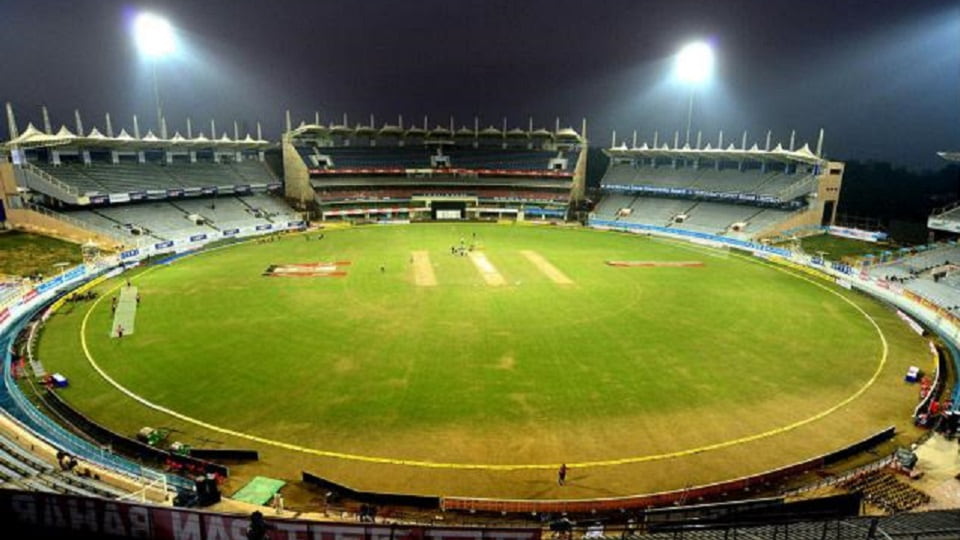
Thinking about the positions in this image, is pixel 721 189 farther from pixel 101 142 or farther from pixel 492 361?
pixel 101 142

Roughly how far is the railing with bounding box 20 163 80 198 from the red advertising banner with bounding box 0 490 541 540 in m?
66.5

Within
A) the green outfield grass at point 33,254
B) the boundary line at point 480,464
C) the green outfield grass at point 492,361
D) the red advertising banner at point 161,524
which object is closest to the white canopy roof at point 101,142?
the green outfield grass at point 33,254

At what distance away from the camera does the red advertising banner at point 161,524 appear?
47.3 ft

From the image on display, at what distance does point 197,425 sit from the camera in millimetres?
25109

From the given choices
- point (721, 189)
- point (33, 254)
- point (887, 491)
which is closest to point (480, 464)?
point (887, 491)

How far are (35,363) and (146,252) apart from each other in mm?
35884

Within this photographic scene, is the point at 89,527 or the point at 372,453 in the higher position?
the point at 89,527

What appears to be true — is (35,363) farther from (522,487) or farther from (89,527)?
(522,487)

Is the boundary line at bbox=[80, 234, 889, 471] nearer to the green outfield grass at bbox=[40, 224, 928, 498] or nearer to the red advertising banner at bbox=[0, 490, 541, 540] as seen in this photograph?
the green outfield grass at bbox=[40, 224, 928, 498]

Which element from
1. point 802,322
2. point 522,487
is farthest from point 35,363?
point 802,322

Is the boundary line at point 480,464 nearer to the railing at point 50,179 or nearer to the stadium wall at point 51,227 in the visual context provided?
the stadium wall at point 51,227

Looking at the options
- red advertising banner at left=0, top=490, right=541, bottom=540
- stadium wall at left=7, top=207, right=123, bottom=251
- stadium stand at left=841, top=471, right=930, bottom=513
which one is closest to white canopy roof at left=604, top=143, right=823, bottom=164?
stadium stand at left=841, top=471, right=930, bottom=513

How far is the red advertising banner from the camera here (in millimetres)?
14414

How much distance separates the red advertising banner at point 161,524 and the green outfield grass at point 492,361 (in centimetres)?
705
